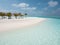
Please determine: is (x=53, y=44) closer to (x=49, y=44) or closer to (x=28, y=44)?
(x=49, y=44)

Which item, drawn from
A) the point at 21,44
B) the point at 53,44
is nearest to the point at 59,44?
the point at 53,44

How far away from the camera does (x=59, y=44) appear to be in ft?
16.6

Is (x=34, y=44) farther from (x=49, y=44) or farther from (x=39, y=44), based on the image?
(x=49, y=44)

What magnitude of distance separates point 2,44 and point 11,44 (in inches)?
14.0

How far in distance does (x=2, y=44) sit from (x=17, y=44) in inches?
23.5

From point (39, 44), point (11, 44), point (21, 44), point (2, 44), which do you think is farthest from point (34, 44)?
point (2, 44)

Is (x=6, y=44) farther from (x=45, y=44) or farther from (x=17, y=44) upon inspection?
(x=45, y=44)

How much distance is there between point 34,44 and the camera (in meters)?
5.07

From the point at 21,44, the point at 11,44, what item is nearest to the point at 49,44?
the point at 21,44

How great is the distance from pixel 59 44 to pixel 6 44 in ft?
7.05

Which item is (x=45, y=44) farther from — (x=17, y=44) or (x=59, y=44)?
(x=17, y=44)

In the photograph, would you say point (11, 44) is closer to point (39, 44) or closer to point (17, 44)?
point (17, 44)

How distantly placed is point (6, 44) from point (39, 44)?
1.34 metres

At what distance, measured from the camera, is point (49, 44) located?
16.5 ft
